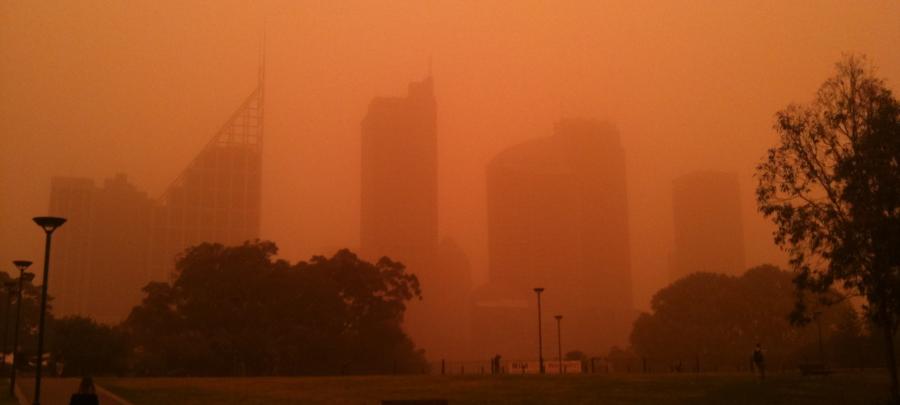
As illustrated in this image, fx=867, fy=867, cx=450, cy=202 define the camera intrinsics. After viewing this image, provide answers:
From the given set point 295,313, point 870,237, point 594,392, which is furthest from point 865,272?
point 295,313

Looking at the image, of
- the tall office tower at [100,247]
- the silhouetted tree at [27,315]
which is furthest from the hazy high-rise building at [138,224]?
the silhouetted tree at [27,315]

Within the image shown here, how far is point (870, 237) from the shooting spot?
99.6 feet

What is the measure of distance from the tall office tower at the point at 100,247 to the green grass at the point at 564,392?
143 metres

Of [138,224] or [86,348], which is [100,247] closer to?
[138,224]

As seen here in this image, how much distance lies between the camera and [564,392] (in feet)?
114

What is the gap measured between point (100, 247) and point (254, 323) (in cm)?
11187

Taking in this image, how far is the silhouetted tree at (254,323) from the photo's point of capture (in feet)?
246

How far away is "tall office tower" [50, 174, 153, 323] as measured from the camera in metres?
170

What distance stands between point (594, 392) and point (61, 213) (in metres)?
157

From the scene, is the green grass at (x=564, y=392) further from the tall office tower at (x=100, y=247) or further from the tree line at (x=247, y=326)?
the tall office tower at (x=100, y=247)

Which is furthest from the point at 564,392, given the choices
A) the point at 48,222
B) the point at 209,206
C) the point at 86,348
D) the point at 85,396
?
the point at 209,206

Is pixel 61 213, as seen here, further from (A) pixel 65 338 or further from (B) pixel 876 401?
(B) pixel 876 401

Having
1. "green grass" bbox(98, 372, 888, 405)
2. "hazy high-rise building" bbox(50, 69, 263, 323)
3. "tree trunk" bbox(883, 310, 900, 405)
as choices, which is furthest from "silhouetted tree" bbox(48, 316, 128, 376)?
"hazy high-rise building" bbox(50, 69, 263, 323)

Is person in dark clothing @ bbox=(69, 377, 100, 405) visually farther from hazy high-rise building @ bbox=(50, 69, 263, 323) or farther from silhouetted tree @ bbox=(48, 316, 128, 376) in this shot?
hazy high-rise building @ bbox=(50, 69, 263, 323)
